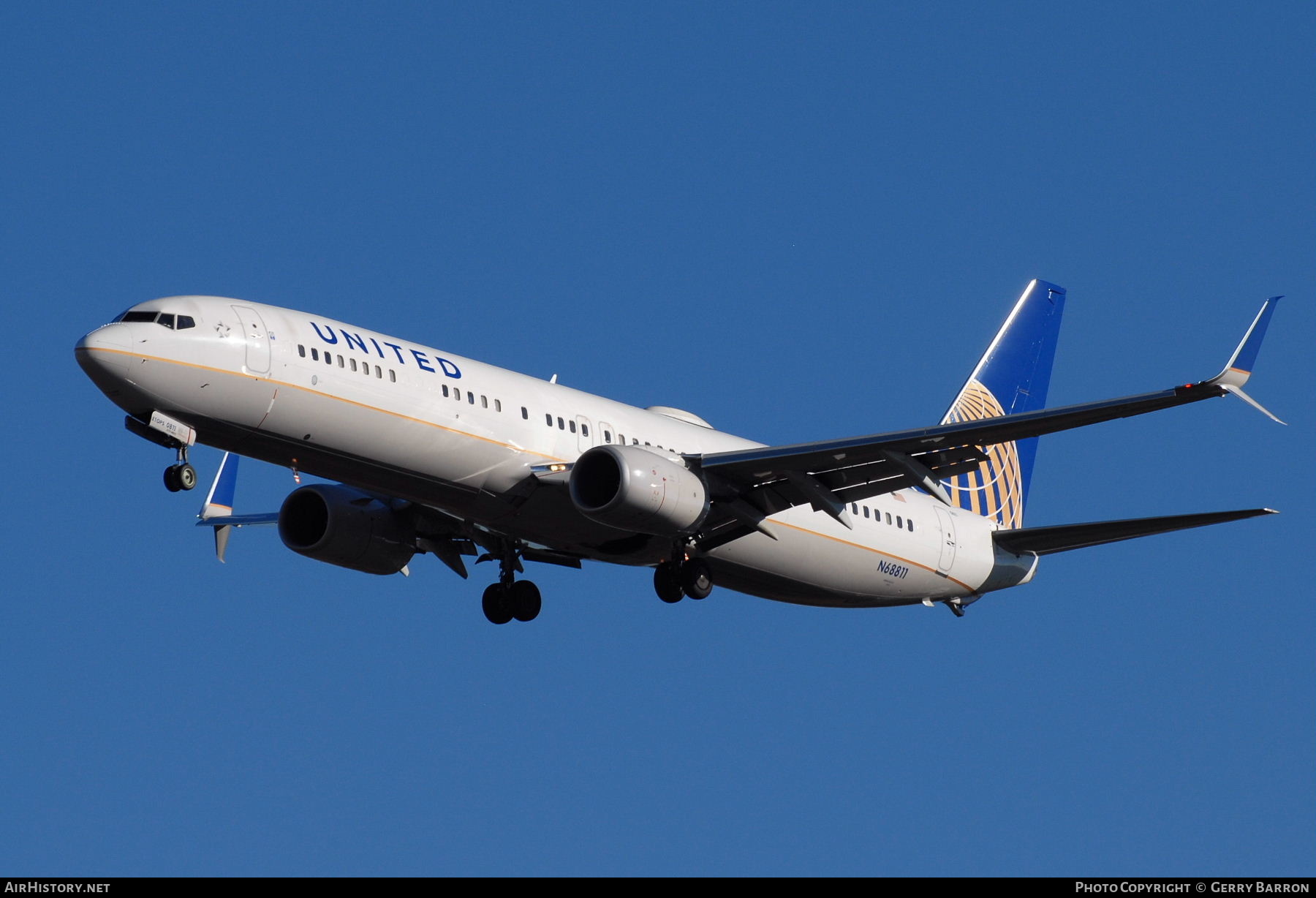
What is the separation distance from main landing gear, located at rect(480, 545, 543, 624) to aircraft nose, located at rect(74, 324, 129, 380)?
34.3 ft

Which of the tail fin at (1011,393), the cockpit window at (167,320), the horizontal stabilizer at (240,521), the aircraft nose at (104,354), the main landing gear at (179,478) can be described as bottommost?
the main landing gear at (179,478)

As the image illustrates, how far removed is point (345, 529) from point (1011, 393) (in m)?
20.9

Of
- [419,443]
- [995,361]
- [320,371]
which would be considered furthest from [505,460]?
[995,361]

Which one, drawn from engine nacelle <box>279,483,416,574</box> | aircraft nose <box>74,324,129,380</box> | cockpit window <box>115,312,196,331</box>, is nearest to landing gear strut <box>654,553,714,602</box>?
engine nacelle <box>279,483,416,574</box>

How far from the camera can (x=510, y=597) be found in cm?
3731

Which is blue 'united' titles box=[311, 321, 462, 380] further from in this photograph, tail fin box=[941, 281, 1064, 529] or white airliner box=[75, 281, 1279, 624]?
tail fin box=[941, 281, 1064, 529]

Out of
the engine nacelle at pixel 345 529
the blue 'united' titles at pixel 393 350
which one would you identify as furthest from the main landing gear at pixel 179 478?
the engine nacelle at pixel 345 529

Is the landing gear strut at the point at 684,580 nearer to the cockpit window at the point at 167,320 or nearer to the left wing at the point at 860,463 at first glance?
the left wing at the point at 860,463

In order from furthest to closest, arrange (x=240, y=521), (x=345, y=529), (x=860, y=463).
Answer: (x=240, y=521)
(x=345, y=529)
(x=860, y=463)

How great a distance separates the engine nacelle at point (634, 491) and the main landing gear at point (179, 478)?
22.6 ft

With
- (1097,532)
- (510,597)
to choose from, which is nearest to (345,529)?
(510,597)

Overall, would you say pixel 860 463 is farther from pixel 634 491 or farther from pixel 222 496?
pixel 222 496

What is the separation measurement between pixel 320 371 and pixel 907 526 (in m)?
14.9

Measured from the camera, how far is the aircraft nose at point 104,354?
29172mm
